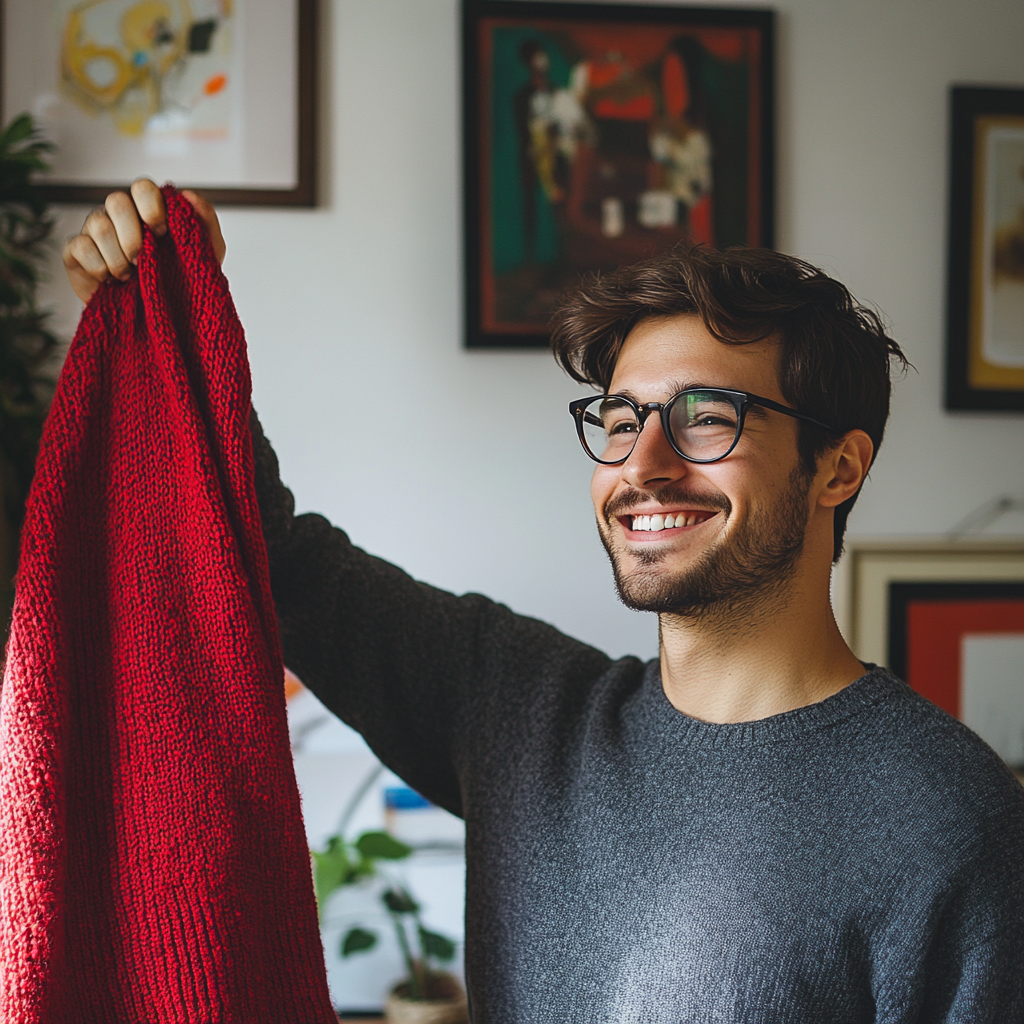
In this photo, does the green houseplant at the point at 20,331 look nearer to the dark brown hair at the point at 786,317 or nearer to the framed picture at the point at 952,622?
the dark brown hair at the point at 786,317

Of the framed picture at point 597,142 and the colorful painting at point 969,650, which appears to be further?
the colorful painting at point 969,650

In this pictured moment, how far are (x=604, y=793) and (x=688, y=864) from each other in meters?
0.12

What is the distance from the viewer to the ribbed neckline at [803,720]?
0.96 meters

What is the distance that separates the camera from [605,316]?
1.13 meters

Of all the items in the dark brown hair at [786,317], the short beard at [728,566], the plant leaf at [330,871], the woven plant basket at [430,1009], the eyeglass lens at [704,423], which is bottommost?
the woven plant basket at [430,1009]

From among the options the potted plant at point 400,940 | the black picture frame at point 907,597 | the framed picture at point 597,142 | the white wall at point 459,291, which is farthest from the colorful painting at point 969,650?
the potted plant at point 400,940

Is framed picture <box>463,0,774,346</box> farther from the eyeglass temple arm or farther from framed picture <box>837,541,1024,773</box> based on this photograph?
the eyeglass temple arm

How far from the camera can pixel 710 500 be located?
100 cm

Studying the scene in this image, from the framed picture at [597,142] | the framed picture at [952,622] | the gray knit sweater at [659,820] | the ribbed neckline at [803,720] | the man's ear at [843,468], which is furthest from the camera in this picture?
the framed picture at [952,622]

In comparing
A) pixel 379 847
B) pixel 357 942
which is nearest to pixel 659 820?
pixel 379 847

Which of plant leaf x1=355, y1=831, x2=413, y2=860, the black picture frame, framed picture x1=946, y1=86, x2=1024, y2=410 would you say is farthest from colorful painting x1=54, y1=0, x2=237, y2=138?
the black picture frame

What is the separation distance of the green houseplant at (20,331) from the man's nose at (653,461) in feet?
3.66

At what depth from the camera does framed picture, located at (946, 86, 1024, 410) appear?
6.43 ft

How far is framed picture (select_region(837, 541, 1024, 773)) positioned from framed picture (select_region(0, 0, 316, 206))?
1332 millimetres
